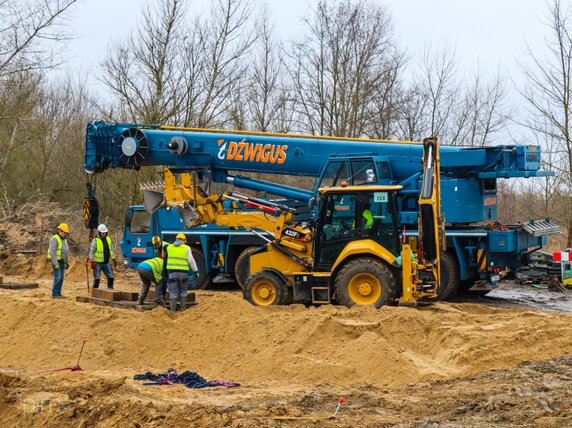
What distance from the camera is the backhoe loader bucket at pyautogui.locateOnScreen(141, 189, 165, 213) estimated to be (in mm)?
16406

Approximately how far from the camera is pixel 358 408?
831 cm

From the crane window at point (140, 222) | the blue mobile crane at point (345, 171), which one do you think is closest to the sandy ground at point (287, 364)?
the blue mobile crane at point (345, 171)

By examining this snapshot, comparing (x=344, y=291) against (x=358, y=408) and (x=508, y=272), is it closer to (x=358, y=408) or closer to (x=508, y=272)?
(x=508, y=272)

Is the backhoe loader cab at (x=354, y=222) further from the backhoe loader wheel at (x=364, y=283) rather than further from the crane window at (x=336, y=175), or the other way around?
the crane window at (x=336, y=175)

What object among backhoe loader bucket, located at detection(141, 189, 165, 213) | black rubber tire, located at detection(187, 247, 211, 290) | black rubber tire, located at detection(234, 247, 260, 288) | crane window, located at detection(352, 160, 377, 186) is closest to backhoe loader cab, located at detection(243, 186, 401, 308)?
crane window, located at detection(352, 160, 377, 186)

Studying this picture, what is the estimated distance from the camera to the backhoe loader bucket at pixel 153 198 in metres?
16.4

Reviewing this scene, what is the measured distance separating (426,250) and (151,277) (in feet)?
15.6

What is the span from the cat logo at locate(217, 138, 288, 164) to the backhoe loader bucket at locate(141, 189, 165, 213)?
6.22ft

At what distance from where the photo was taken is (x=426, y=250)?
1373cm

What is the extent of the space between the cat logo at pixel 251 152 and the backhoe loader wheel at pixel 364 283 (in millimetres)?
3964

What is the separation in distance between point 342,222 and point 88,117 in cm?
2565

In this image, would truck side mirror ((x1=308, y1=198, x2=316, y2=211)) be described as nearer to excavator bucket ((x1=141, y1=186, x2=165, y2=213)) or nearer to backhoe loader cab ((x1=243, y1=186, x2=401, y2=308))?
backhoe loader cab ((x1=243, y1=186, x2=401, y2=308))

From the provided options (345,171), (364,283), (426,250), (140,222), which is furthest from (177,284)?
(140,222)

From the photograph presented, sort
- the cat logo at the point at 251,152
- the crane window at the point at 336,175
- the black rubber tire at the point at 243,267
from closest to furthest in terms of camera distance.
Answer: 1. the crane window at the point at 336,175
2. the cat logo at the point at 251,152
3. the black rubber tire at the point at 243,267
